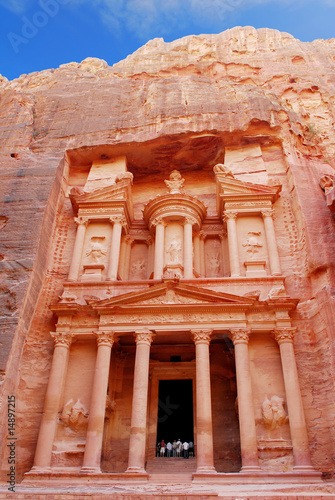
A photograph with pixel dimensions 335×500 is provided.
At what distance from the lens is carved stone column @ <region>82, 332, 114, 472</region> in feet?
35.9

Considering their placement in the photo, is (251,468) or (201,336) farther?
(201,336)

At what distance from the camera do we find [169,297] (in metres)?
13.2

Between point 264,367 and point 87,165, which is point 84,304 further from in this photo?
point 87,165

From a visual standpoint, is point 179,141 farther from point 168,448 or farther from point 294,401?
point 168,448

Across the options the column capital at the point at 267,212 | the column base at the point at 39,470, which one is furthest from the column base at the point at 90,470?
the column capital at the point at 267,212

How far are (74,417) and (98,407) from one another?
2.65ft

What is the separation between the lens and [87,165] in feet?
62.1

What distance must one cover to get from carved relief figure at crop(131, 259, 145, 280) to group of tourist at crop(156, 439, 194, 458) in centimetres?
616

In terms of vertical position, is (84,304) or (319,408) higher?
(84,304)

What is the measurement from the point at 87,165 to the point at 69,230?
3.84 metres

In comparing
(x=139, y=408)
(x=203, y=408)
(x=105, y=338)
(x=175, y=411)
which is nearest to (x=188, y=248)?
(x=105, y=338)

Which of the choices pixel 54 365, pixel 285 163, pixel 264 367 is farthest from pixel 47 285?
pixel 285 163

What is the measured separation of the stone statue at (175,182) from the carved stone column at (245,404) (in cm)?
712

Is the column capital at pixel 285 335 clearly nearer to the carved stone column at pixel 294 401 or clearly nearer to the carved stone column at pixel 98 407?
the carved stone column at pixel 294 401
